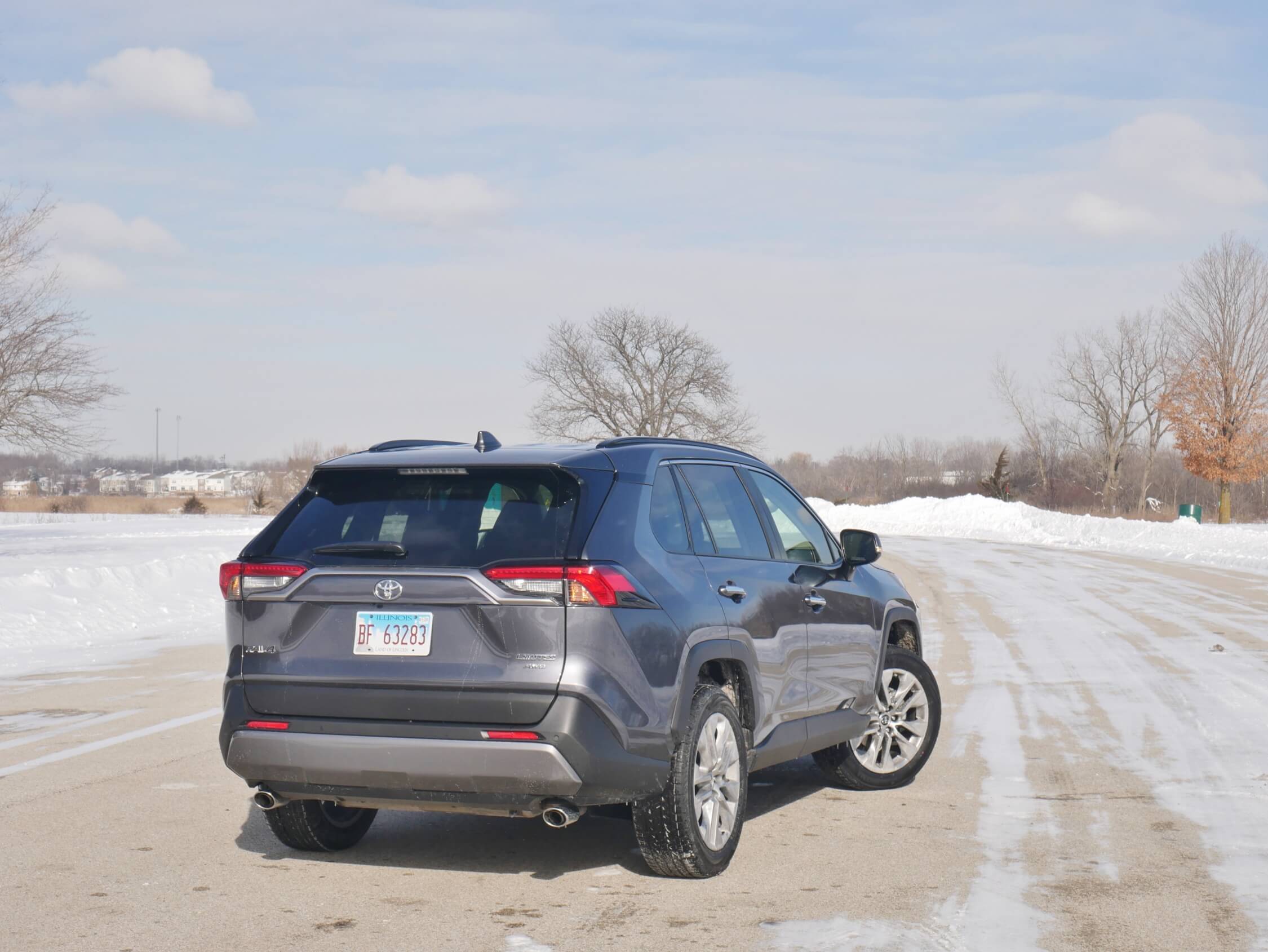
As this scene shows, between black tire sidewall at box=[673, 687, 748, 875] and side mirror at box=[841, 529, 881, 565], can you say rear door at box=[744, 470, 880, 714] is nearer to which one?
side mirror at box=[841, 529, 881, 565]

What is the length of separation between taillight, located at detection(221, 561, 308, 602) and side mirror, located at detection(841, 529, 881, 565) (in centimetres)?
299

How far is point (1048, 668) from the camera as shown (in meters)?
12.0

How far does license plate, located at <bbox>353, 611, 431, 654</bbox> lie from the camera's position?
492 centimetres

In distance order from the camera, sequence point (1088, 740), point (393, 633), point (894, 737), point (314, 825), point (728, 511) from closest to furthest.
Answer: point (393, 633)
point (314, 825)
point (728, 511)
point (894, 737)
point (1088, 740)

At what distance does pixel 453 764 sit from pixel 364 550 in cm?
91

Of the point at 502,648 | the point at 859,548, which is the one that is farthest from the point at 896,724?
the point at 502,648

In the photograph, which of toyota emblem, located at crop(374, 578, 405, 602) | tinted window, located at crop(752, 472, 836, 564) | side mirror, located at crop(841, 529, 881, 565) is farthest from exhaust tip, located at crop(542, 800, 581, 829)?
side mirror, located at crop(841, 529, 881, 565)

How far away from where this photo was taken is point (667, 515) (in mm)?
5539

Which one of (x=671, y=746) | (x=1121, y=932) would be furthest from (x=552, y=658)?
(x=1121, y=932)

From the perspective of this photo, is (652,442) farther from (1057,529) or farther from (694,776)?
(1057,529)

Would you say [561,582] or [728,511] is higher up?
[728,511]

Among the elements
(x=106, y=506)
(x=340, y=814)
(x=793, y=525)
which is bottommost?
(x=340, y=814)

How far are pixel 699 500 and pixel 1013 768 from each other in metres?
3.05

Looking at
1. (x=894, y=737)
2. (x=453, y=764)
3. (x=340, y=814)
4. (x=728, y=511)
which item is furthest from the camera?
(x=894, y=737)
